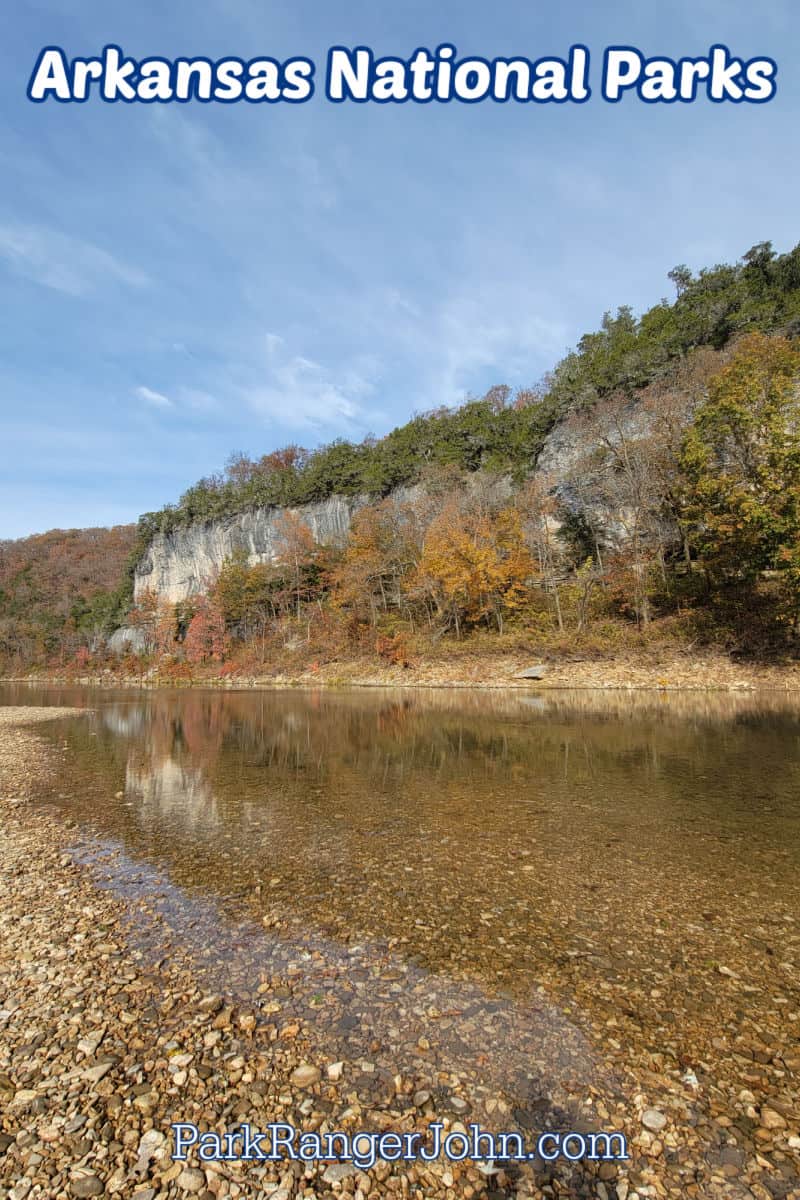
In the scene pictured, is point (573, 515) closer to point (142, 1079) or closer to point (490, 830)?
point (490, 830)

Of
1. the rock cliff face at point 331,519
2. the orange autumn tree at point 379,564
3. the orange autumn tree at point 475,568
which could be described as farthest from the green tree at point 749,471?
the orange autumn tree at point 379,564

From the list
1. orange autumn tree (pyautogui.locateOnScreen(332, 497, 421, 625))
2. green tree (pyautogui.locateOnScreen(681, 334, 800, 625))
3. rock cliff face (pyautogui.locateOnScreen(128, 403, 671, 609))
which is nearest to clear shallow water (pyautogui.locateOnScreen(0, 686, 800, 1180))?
green tree (pyautogui.locateOnScreen(681, 334, 800, 625))

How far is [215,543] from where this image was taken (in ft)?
243

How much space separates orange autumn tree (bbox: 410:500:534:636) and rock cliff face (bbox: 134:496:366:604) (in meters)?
23.1

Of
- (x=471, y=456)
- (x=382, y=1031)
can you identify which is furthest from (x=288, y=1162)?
(x=471, y=456)

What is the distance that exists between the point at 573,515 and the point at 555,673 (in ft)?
55.4

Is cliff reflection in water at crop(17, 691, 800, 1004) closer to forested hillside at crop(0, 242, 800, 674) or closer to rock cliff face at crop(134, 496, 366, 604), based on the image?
forested hillside at crop(0, 242, 800, 674)

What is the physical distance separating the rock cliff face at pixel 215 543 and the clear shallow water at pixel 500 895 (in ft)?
173

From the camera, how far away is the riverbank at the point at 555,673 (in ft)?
86.1

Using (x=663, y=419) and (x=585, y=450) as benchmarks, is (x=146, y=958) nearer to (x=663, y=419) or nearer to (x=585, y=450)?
(x=663, y=419)

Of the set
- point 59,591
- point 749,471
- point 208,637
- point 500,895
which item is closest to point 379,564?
point 208,637

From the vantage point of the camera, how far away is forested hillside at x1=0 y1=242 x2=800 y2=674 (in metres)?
28.2

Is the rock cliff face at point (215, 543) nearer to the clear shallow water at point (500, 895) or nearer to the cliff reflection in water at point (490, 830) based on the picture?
the cliff reflection in water at point (490, 830)

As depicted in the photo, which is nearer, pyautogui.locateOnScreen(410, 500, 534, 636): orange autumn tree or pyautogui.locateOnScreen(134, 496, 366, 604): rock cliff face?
pyautogui.locateOnScreen(410, 500, 534, 636): orange autumn tree
